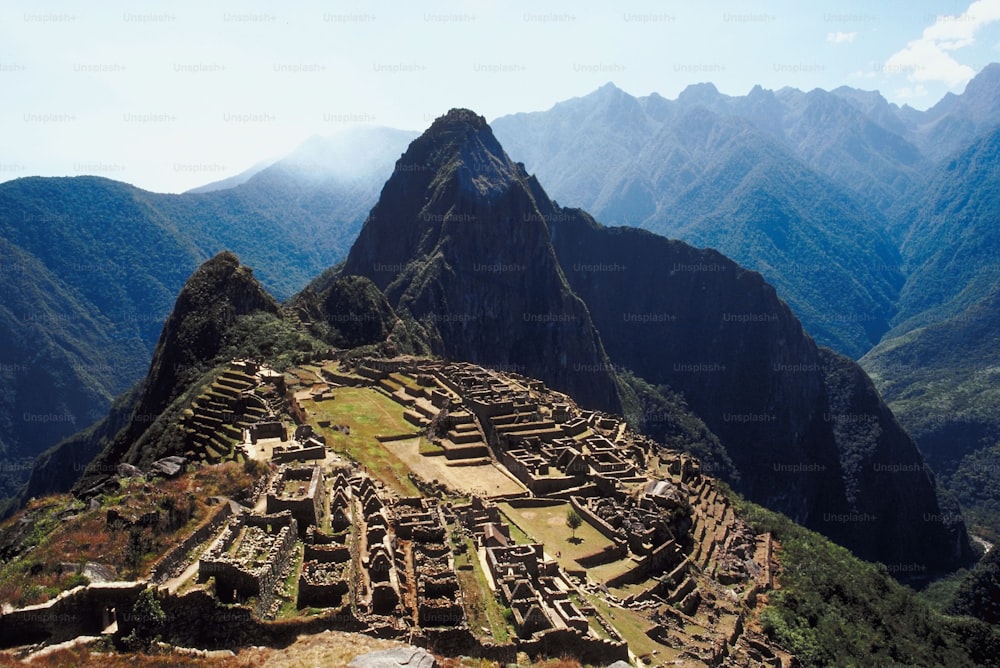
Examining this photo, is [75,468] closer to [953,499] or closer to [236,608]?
[236,608]

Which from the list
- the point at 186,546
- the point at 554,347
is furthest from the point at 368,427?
the point at 554,347

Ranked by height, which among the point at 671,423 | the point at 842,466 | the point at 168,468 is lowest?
the point at 842,466

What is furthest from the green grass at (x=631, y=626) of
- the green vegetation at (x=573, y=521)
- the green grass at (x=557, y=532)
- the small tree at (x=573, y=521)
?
the small tree at (x=573, y=521)

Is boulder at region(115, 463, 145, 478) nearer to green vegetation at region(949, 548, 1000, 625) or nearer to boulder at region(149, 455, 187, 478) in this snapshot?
boulder at region(149, 455, 187, 478)

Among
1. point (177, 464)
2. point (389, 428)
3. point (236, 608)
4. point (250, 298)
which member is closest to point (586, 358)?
point (250, 298)

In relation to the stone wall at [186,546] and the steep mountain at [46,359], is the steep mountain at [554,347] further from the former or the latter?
the stone wall at [186,546]

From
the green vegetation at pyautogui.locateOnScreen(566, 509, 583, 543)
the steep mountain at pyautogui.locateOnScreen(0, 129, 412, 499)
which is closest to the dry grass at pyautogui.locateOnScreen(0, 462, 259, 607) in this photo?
the green vegetation at pyautogui.locateOnScreen(566, 509, 583, 543)

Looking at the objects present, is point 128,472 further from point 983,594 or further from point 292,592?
point 983,594
